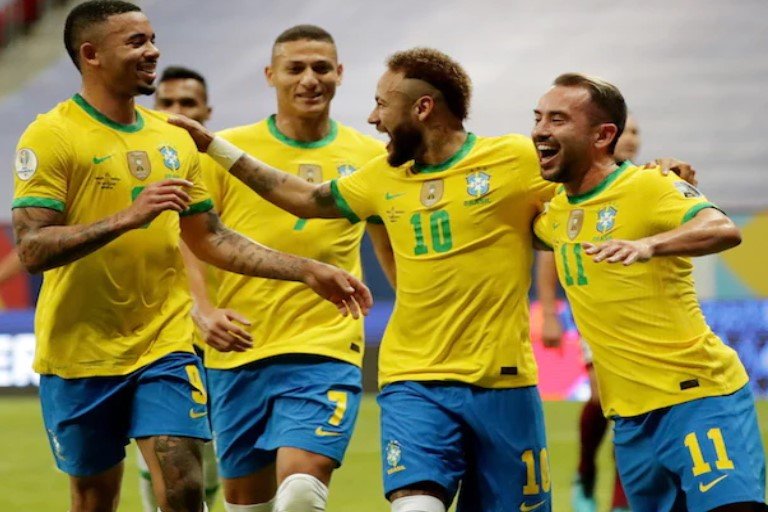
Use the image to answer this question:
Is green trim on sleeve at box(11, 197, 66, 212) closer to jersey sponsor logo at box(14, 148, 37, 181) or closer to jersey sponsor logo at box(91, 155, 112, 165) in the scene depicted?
jersey sponsor logo at box(14, 148, 37, 181)

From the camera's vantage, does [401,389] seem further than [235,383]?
No

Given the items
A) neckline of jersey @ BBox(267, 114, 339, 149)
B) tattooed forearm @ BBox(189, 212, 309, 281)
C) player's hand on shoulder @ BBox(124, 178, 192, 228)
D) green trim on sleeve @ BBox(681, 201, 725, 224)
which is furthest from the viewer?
neckline of jersey @ BBox(267, 114, 339, 149)

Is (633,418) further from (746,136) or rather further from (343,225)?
(746,136)

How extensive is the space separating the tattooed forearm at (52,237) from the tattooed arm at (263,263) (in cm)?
78

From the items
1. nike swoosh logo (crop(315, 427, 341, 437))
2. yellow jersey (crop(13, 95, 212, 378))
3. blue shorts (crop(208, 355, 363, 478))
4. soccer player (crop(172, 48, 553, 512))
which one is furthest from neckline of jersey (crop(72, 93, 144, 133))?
nike swoosh logo (crop(315, 427, 341, 437))

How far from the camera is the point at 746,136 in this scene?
20031 mm

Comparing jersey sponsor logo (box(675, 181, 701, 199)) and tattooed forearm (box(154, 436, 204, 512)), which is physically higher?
jersey sponsor logo (box(675, 181, 701, 199))

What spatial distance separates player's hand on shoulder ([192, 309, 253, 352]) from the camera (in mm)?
6473

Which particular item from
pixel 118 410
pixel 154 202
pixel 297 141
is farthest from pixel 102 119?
pixel 297 141

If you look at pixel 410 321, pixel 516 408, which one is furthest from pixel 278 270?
pixel 516 408

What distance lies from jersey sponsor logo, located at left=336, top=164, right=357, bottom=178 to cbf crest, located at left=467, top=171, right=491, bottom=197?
3.85 ft

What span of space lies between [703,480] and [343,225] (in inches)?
88.0

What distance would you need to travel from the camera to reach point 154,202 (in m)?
5.35

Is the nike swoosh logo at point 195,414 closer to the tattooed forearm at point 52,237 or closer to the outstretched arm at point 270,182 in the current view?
the tattooed forearm at point 52,237
